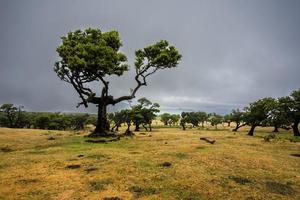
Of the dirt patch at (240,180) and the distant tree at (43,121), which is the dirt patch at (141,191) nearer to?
the dirt patch at (240,180)

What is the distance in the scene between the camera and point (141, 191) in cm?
1209

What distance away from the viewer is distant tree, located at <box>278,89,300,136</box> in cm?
5800

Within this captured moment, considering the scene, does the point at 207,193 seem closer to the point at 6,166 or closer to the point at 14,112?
the point at 6,166

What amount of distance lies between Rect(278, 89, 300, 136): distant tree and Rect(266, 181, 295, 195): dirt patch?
49154mm

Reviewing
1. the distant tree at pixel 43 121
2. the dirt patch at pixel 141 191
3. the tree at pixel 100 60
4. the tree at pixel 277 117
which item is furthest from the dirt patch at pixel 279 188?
the distant tree at pixel 43 121

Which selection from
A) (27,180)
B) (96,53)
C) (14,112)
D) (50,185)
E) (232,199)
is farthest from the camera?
(14,112)

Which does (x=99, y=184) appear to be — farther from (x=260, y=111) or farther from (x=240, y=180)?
(x=260, y=111)

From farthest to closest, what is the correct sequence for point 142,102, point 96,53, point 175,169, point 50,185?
point 142,102 < point 96,53 < point 175,169 < point 50,185

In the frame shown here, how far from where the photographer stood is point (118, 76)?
148 feet

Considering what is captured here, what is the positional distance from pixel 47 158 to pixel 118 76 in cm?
2662

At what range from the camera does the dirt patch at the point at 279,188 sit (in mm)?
12177

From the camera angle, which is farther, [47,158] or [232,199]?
[47,158]

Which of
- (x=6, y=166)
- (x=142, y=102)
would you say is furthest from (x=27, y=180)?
(x=142, y=102)

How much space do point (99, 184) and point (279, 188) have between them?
9362 millimetres
